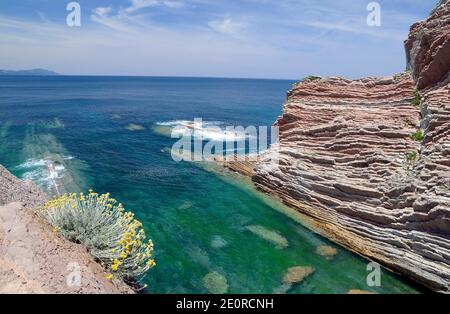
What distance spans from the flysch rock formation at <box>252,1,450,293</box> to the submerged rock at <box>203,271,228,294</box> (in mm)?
8145

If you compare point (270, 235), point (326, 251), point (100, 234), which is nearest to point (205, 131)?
point (270, 235)

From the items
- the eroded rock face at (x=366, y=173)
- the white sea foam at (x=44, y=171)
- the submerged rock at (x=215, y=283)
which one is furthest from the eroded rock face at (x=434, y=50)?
the white sea foam at (x=44, y=171)

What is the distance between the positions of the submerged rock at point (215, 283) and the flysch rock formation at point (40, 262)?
7324mm

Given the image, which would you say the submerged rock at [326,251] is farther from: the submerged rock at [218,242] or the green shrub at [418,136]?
the green shrub at [418,136]

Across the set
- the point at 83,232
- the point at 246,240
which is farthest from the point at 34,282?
the point at 246,240

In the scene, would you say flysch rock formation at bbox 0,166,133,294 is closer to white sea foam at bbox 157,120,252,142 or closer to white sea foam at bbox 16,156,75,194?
white sea foam at bbox 16,156,75,194

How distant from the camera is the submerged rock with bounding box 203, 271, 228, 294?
16.5 m

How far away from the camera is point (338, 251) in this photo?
2059 centimetres

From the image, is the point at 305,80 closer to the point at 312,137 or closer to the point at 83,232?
the point at 312,137

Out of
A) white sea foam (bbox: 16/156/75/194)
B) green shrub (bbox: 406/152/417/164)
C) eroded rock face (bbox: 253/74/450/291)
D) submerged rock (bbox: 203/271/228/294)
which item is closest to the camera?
submerged rock (bbox: 203/271/228/294)

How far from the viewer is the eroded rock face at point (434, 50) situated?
76.7 ft

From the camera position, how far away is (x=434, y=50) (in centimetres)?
2422

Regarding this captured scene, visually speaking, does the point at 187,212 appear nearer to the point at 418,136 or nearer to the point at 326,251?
the point at 326,251

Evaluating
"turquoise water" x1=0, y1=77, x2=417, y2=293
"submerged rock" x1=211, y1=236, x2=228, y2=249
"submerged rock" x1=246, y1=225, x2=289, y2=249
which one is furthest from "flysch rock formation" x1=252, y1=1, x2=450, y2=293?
"submerged rock" x1=211, y1=236, x2=228, y2=249
